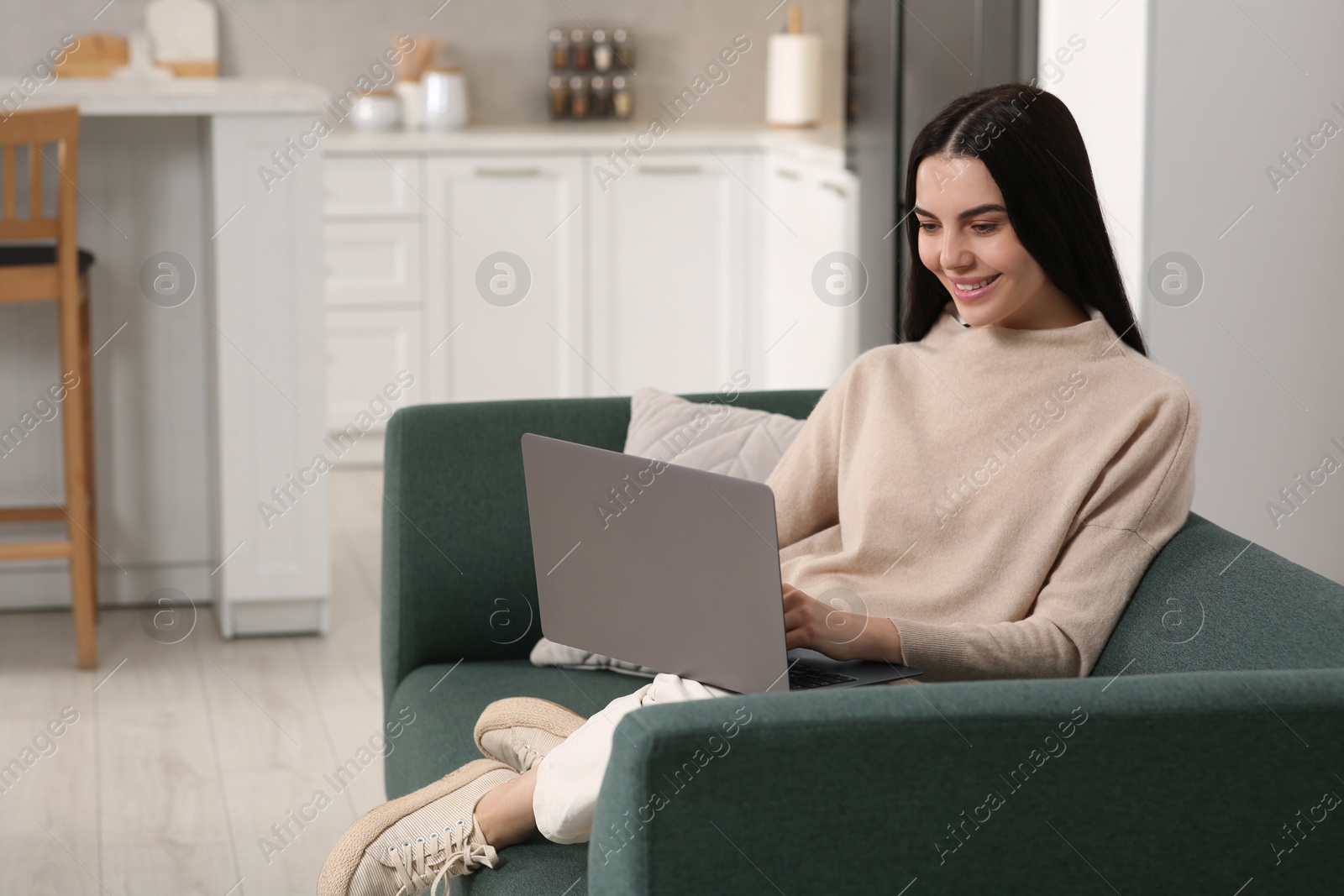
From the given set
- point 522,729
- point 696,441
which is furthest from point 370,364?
point 522,729

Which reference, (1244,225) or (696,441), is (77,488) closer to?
(696,441)

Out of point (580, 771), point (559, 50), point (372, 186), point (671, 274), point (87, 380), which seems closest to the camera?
point (580, 771)

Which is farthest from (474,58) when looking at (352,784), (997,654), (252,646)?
(997,654)

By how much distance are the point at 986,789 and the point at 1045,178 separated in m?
0.63

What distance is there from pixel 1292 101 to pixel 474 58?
3274 millimetres

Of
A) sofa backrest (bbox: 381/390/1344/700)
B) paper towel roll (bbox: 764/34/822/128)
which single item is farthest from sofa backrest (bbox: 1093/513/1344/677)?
paper towel roll (bbox: 764/34/822/128)

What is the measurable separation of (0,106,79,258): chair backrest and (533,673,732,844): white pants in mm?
1812

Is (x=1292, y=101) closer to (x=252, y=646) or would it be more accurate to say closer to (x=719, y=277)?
(x=252, y=646)

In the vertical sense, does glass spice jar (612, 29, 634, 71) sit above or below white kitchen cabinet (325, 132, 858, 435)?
above

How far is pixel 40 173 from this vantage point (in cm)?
269

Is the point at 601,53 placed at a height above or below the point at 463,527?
above

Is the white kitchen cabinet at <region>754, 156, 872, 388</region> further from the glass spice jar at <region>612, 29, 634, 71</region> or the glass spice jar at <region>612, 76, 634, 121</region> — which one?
the glass spice jar at <region>612, 29, 634, 71</region>

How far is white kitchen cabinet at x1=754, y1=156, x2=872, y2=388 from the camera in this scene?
3658 millimetres

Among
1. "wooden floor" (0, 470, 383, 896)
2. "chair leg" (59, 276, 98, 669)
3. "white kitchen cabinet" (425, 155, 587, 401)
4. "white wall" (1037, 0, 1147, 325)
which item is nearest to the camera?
"wooden floor" (0, 470, 383, 896)
